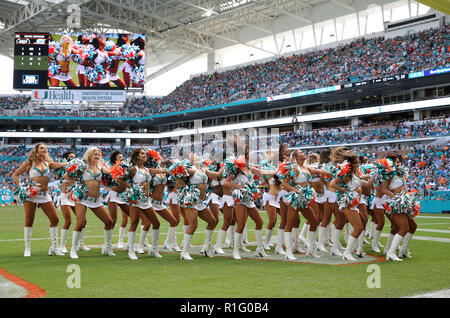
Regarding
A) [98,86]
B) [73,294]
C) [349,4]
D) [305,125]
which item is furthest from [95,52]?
[73,294]

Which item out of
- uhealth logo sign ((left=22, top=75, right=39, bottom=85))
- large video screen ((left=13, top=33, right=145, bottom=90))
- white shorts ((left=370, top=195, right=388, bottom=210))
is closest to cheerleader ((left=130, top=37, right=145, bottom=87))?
large video screen ((left=13, top=33, right=145, bottom=90))

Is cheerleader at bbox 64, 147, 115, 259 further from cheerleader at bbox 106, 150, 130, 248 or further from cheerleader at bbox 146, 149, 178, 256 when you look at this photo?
cheerleader at bbox 146, 149, 178, 256

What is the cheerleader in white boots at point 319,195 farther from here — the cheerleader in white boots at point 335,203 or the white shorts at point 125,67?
the white shorts at point 125,67

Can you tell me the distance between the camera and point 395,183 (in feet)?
27.2

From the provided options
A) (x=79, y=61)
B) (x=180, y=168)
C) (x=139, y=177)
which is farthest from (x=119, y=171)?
(x=79, y=61)

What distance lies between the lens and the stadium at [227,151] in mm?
6867

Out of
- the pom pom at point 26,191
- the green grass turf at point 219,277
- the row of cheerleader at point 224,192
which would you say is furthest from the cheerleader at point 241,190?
the pom pom at point 26,191

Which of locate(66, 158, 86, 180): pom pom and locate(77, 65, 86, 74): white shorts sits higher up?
locate(77, 65, 86, 74): white shorts

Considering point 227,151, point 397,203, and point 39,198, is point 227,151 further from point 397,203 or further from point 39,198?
point 39,198

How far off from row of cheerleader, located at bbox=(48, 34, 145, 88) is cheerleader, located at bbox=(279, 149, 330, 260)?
35.8 metres

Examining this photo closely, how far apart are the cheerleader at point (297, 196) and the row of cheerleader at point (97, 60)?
35.8 m

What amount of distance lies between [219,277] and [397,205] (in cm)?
364

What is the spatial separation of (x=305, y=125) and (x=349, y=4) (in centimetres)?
1210

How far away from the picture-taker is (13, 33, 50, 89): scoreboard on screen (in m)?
Result: 41.1
